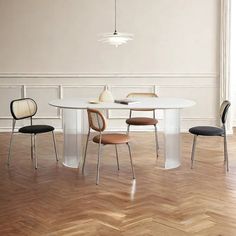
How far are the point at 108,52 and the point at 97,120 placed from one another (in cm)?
288

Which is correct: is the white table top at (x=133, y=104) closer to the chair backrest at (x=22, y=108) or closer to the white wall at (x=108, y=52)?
the chair backrest at (x=22, y=108)

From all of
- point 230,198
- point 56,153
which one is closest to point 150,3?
point 56,153

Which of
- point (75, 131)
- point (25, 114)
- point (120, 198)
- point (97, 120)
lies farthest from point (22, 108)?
point (120, 198)

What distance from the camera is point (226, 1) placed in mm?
6707

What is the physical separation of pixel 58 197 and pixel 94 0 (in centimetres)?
390

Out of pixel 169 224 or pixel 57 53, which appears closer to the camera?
pixel 169 224

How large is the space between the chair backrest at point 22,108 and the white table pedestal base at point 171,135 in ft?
5.23

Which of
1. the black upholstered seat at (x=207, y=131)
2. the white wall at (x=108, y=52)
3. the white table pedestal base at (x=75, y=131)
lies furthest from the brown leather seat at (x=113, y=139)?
the white wall at (x=108, y=52)

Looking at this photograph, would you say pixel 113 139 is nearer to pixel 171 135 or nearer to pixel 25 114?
pixel 171 135

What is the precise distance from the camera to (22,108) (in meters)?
5.12

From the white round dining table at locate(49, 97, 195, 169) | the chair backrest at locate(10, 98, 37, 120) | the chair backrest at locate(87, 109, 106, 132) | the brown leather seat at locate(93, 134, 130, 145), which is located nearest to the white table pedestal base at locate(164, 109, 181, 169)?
the white round dining table at locate(49, 97, 195, 169)

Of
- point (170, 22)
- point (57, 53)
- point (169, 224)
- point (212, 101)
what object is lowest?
point (169, 224)

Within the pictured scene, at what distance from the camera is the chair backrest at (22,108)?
197 inches

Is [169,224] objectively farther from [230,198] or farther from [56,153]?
[56,153]
